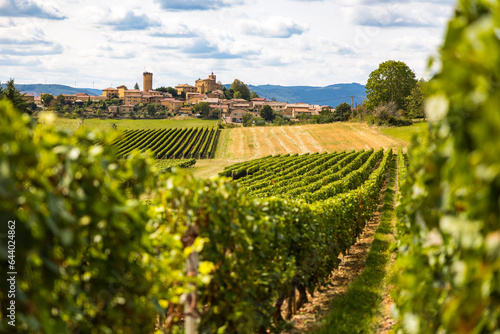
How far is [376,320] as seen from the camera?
7.48m

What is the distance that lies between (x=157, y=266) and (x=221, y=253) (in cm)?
152

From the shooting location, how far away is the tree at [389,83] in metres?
78.5

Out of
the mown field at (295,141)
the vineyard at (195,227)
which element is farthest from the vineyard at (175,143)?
the vineyard at (195,227)

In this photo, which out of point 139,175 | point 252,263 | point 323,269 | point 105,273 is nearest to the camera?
point 105,273

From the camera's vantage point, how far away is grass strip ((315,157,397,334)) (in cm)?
703

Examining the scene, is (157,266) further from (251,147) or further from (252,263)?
(251,147)

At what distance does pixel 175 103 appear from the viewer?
508ft

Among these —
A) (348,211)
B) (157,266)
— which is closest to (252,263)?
(157,266)

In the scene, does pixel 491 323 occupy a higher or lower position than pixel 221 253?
higher

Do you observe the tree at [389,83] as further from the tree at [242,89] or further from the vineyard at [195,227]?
the tree at [242,89]

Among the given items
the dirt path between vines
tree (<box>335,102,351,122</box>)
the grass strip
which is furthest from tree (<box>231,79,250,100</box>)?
the grass strip

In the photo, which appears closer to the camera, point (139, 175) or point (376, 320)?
point (139, 175)

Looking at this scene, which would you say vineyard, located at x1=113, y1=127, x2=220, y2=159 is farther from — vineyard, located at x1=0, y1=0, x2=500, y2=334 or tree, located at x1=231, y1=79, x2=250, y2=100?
tree, located at x1=231, y1=79, x2=250, y2=100

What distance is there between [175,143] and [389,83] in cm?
3939
